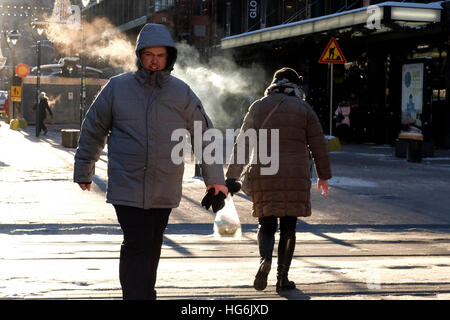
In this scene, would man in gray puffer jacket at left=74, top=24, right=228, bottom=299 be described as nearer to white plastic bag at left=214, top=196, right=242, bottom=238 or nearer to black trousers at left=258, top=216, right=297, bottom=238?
black trousers at left=258, top=216, right=297, bottom=238

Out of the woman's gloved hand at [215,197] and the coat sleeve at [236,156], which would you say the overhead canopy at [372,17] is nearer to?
the coat sleeve at [236,156]

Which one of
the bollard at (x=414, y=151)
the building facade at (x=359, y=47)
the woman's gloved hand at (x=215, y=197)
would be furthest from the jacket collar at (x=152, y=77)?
the bollard at (x=414, y=151)

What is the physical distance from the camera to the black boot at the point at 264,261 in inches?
258

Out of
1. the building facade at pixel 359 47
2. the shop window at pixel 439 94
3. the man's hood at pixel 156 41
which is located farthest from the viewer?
the shop window at pixel 439 94

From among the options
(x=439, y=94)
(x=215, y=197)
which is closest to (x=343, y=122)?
(x=439, y=94)

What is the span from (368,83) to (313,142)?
22633 millimetres

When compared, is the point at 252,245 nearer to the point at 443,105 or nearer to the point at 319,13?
the point at 443,105

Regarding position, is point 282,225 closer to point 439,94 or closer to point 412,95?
point 412,95

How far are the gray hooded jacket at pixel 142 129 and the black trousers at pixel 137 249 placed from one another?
0.08 meters

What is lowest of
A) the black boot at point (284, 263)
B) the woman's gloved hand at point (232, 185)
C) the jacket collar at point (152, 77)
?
the black boot at point (284, 263)

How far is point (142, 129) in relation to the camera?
4.92m

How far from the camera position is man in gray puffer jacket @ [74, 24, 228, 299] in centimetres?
Result: 493

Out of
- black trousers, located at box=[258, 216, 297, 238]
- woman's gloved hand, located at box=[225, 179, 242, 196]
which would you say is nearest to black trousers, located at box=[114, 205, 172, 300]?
woman's gloved hand, located at box=[225, 179, 242, 196]

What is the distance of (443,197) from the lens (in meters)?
13.4
